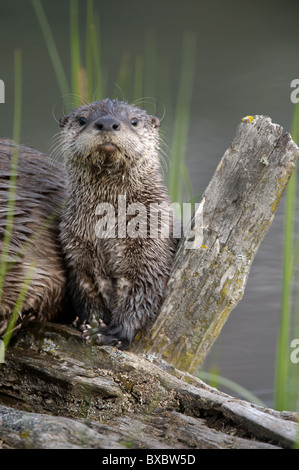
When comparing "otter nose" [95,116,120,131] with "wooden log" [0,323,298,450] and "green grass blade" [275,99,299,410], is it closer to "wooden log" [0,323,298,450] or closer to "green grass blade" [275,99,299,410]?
"green grass blade" [275,99,299,410]

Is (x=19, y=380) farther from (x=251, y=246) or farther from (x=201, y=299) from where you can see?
(x=251, y=246)

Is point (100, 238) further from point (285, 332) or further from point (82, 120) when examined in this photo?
point (285, 332)

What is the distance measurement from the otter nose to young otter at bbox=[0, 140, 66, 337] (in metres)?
0.40

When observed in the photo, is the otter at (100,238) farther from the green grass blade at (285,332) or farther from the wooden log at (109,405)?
the green grass blade at (285,332)

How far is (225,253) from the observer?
2053mm

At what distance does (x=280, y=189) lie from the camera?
2059 millimetres

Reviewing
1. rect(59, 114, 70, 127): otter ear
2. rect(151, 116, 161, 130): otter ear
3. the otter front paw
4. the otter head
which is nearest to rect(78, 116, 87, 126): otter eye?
the otter head

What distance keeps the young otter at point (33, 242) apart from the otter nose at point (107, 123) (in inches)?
15.8

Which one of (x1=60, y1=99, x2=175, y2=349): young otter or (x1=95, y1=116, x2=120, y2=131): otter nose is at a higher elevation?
(x1=95, y1=116, x2=120, y2=131): otter nose

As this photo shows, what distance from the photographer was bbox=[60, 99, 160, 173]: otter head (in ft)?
6.41

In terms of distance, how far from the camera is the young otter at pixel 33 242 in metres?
2.03

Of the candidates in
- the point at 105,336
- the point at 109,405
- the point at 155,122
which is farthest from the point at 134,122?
the point at 109,405

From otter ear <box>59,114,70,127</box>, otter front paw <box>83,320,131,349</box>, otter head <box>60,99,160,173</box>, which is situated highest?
otter ear <box>59,114,70,127</box>

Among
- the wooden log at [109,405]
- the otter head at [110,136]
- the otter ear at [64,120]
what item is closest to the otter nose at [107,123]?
the otter head at [110,136]
